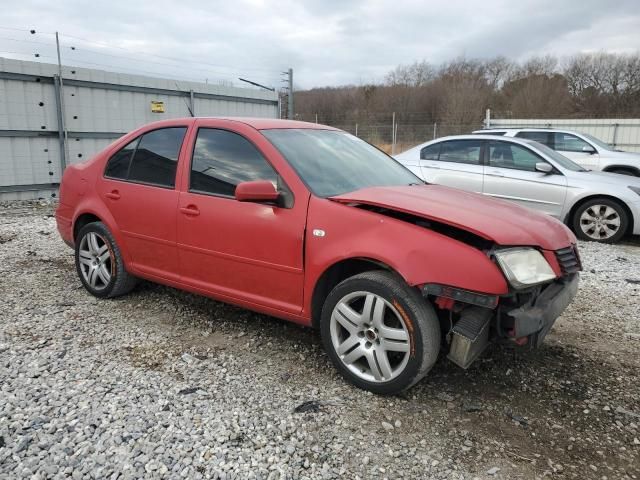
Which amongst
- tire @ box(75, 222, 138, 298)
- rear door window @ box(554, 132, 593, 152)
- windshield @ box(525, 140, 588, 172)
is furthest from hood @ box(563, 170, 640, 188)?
tire @ box(75, 222, 138, 298)

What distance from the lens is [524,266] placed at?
2543 millimetres

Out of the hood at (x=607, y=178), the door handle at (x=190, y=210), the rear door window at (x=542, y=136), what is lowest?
the door handle at (x=190, y=210)

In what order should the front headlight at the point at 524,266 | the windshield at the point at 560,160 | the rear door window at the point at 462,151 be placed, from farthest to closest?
A: the rear door window at the point at 462,151, the windshield at the point at 560,160, the front headlight at the point at 524,266

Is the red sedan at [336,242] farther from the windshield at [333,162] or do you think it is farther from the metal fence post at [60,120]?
the metal fence post at [60,120]

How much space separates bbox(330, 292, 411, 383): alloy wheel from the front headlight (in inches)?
24.0

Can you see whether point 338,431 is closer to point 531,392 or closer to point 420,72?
point 531,392

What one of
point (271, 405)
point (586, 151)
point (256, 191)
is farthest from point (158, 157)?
point (586, 151)

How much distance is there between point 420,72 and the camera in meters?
A: 47.4

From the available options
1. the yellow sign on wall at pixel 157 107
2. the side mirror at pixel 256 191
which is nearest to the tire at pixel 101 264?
the side mirror at pixel 256 191

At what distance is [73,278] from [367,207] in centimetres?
350

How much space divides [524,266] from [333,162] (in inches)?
59.0

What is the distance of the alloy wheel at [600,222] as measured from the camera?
6778 millimetres

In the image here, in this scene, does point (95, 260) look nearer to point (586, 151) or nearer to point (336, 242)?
point (336, 242)

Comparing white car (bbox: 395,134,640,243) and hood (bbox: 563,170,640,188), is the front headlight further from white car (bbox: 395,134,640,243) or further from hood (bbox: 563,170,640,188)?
hood (bbox: 563,170,640,188)
